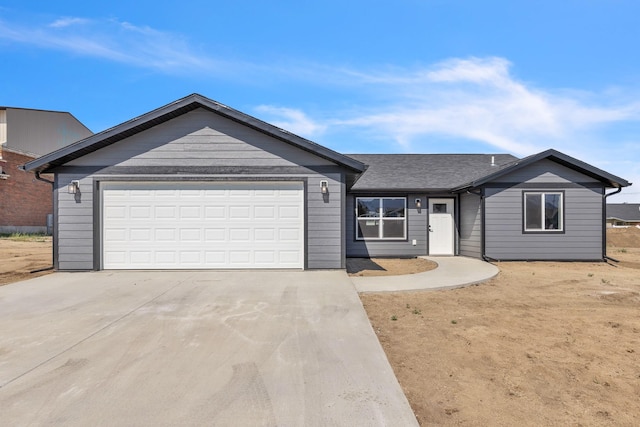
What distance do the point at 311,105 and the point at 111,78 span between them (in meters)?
7.17

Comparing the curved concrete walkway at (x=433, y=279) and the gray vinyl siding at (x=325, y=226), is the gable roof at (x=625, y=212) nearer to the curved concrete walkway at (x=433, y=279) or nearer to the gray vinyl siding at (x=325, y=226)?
the curved concrete walkway at (x=433, y=279)

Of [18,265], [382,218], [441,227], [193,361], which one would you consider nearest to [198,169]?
[193,361]

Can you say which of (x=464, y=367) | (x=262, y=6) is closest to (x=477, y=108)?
(x=262, y=6)

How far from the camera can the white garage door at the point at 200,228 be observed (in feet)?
27.3

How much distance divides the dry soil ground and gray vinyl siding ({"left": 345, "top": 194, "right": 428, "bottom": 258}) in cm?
487

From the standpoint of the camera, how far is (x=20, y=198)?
72.2ft

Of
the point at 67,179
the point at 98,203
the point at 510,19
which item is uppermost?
the point at 510,19

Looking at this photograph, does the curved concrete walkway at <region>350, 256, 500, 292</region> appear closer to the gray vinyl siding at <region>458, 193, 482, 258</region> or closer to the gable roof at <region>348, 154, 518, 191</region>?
the gray vinyl siding at <region>458, 193, 482, 258</region>

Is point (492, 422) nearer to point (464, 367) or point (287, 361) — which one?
point (464, 367)

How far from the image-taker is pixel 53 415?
8.10ft

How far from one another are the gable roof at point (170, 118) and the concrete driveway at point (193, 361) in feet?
11.2

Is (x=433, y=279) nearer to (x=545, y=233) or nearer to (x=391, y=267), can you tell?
(x=391, y=267)

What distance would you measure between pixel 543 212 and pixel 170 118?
1180 centimetres

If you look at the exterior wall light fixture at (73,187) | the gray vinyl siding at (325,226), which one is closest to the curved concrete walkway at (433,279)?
the gray vinyl siding at (325,226)
